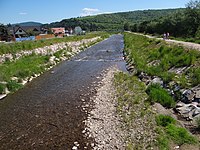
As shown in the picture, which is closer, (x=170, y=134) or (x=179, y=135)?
Answer: (x=179, y=135)

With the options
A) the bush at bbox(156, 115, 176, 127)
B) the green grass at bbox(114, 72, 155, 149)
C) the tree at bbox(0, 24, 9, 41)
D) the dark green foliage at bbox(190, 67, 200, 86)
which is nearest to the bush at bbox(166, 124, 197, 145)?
the bush at bbox(156, 115, 176, 127)

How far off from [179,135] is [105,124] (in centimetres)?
366

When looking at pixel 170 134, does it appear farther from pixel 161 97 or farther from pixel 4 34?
pixel 4 34

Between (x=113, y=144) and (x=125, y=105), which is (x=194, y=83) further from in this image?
(x=113, y=144)

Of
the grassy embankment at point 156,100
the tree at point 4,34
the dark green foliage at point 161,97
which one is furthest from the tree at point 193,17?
the tree at point 4,34

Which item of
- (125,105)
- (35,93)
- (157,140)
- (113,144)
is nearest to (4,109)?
(35,93)

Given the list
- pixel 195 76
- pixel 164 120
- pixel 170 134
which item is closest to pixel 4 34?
pixel 195 76

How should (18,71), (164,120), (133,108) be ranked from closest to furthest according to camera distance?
(164,120) → (133,108) → (18,71)

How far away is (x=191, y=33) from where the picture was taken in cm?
4834

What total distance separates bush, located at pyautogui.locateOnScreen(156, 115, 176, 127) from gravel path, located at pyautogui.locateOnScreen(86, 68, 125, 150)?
1898mm

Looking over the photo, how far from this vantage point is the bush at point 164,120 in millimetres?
10909

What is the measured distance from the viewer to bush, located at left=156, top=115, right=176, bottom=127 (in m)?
10.9

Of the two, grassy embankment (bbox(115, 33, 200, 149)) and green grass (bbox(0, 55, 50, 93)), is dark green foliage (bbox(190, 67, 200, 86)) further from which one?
green grass (bbox(0, 55, 50, 93))

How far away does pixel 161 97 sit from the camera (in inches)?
554
